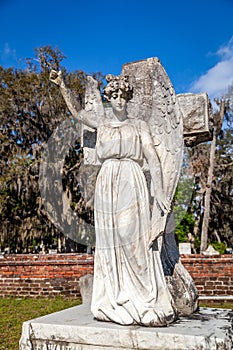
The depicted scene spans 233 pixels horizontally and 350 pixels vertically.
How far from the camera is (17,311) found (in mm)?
6789

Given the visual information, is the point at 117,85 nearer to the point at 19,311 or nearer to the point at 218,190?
the point at 19,311

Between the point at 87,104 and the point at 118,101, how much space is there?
19.6 inches

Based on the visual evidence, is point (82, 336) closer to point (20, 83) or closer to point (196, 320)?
point (196, 320)

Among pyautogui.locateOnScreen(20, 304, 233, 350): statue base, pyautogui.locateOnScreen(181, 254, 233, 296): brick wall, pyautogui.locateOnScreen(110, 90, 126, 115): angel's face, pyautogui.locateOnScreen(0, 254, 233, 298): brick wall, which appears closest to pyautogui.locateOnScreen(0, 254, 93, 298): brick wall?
pyautogui.locateOnScreen(0, 254, 233, 298): brick wall

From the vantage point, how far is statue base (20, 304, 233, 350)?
2393mm

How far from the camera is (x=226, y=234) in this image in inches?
846

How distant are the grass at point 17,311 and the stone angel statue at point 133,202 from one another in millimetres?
2293

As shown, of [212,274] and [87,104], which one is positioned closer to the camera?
[87,104]

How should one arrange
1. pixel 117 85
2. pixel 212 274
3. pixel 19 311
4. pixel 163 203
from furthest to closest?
pixel 212 274 < pixel 19 311 < pixel 117 85 < pixel 163 203

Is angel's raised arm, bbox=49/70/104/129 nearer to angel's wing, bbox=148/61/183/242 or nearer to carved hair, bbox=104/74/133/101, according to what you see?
carved hair, bbox=104/74/133/101

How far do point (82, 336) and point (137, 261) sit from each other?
66 centimetres

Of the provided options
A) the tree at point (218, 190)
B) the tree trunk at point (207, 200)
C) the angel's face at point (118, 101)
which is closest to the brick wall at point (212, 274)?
the angel's face at point (118, 101)

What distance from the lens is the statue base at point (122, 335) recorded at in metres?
2.39

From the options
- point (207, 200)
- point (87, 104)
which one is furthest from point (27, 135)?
point (87, 104)
